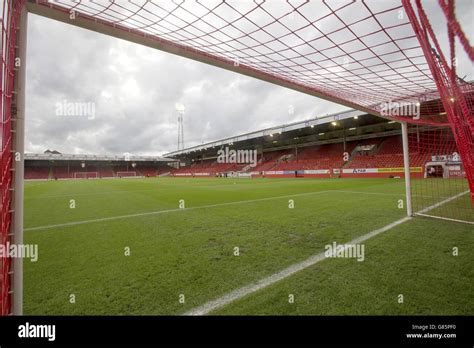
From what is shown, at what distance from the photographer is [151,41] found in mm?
3070

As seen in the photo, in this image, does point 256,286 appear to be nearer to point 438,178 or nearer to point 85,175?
point 438,178

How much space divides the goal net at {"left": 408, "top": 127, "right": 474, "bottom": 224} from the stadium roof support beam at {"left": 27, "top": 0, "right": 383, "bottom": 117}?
208 inches

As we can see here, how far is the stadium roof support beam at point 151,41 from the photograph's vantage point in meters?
2.32

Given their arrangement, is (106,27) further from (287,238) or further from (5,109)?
(287,238)

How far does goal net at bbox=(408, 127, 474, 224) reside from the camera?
648 centimetres

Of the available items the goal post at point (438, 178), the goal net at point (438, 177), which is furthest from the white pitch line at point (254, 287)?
the goal net at point (438, 177)

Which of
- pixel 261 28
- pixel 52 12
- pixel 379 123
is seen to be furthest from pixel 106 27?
pixel 379 123

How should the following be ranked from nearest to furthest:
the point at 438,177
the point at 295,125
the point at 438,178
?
the point at 438,178, the point at 438,177, the point at 295,125

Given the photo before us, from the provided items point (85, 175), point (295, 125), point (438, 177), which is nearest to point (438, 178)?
point (438, 177)

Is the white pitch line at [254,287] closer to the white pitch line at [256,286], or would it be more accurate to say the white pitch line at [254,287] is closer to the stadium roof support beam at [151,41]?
the white pitch line at [256,286]

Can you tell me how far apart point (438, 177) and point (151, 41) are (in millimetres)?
25868

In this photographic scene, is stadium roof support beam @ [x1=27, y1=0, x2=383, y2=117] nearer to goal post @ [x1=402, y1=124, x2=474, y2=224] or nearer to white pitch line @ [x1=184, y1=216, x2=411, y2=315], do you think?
white pitch line @ [x1=184, y1=216, x2=411, y2=315]

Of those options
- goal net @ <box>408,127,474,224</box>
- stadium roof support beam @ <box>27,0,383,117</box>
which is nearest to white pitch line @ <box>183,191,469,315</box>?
stadium roof support beam @ <box>27,0,383,117</box>

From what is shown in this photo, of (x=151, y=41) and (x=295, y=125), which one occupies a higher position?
(x=295, y=125)
